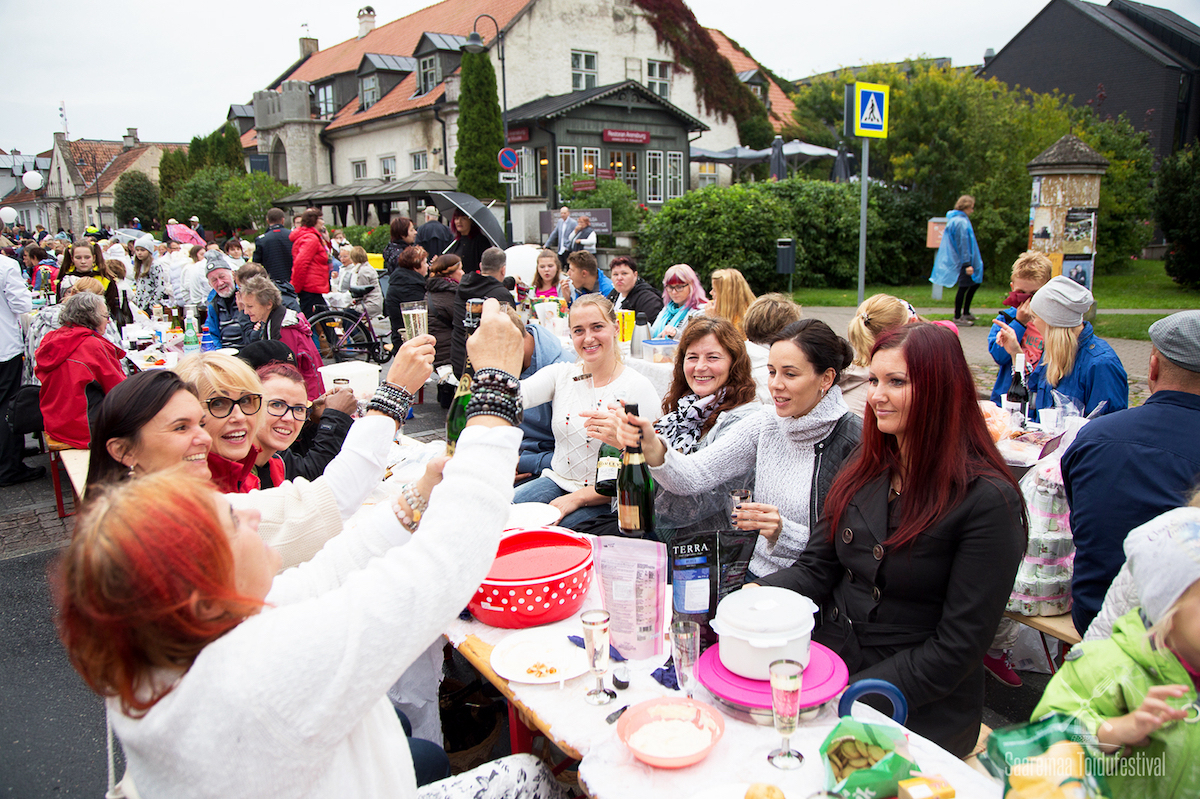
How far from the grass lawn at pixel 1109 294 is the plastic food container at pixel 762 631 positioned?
36.4 feet

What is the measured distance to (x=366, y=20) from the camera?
3769cm

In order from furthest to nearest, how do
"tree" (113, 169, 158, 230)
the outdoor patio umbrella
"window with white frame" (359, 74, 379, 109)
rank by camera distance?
"tree" (113, 169, 158, 230) → "window with white frame" (359, 74, 379, 109) → the outdoor patio umbrella

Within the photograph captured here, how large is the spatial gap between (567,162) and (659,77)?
657cm

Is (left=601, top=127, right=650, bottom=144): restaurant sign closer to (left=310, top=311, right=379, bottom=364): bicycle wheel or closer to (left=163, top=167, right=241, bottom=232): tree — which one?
(left=310, top=311, right=379, bottom=364): bicycle wheel

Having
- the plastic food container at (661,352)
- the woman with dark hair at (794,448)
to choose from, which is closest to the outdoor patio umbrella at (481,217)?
the plastic food container at (661,352)

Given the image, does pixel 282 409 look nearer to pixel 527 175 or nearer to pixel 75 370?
pixel 75 370

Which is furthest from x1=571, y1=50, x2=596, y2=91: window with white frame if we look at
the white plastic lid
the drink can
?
the white plastic lid

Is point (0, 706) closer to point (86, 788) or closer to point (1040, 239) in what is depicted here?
point (86, 788)

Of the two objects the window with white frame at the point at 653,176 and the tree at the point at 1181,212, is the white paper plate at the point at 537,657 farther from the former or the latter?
the window with white frame at the point at 653,176

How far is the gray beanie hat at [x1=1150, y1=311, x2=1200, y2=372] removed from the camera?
8.14ft

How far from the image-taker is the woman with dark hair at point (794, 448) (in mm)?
2824

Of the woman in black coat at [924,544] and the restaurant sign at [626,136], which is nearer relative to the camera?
the woman in black coat at [924,544]

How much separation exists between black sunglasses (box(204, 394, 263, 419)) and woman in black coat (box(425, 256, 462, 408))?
452 cm

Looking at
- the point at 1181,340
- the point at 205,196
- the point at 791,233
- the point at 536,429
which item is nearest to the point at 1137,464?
the point at 1181,340
